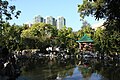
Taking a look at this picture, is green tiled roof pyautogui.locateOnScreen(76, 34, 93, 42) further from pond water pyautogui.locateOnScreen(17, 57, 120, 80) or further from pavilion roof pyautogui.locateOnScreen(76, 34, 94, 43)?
Result: pond water pyautogui.locateOnScreen(17, 57, 120, 80)

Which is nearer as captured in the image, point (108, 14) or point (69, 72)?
point (108, 14)

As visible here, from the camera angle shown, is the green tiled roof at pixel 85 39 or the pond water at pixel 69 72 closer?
the pond water at pixel 69 72

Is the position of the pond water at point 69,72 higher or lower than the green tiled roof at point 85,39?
lower

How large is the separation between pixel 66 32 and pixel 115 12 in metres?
87.7

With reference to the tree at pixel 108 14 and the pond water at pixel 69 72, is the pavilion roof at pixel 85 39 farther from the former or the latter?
the pond water at pixel 69 72

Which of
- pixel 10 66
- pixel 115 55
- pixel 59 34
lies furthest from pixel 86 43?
pixel 10 66

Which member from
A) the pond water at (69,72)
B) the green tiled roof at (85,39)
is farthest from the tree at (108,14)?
the green tiled roof at (85,39)

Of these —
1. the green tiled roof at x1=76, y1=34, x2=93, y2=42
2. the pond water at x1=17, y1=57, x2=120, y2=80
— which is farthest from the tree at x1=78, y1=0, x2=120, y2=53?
the green tiled roof at x1=76, y1=34, x2=93, y2=42

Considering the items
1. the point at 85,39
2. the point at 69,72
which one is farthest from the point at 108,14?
the point at 85,39

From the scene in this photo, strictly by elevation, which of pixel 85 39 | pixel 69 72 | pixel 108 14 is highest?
→ pixel 85 39

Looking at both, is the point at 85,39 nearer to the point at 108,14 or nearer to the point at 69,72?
the point at 69,72

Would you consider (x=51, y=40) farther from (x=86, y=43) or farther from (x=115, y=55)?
(x=115, y=55)

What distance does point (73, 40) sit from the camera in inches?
4242

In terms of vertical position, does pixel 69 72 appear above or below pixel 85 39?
below
